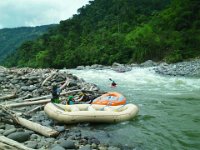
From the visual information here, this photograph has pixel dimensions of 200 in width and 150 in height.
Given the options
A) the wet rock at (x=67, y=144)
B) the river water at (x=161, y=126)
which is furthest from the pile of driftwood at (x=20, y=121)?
the river water at (x=161, y=126)

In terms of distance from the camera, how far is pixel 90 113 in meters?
10.9

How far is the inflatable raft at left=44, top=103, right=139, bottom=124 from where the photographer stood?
35.1 feet

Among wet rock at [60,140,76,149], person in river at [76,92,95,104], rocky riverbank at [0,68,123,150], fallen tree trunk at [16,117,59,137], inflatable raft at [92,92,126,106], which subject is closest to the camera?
wet rock at [60,140,76,149]

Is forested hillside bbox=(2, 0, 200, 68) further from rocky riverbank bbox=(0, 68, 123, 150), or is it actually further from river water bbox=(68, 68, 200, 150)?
rocky riverbank bbox=(0, 68, 123, 150)

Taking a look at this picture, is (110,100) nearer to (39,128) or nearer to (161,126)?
(161,126)

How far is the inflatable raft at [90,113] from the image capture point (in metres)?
10.7

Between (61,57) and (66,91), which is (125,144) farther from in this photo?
(61,57)

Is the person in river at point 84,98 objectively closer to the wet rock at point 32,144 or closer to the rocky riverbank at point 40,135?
the rocky riverbank at point 40,135

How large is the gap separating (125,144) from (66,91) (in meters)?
8.18

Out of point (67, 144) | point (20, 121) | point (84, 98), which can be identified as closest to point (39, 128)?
point (20, 121)

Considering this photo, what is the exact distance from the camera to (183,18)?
50781mm

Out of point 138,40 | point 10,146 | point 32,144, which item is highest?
point 138,40

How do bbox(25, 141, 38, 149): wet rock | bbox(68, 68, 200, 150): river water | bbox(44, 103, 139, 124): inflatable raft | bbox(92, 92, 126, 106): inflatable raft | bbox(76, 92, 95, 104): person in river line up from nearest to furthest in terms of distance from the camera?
bbox(25, 141, 38, 149): wet rock
bbox(68, 68, 200, 150): river water
bbox(44, 103, 139, 124): inflatable raft
bbox(92, 92, 126, 106): inflatable raft
bbox(76, 92, 95, 104): person in river

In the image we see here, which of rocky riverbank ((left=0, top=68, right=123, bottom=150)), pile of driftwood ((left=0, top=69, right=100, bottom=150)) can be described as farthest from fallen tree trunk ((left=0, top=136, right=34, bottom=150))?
rocky riverbank ((left=0, top=68, right=123, bottom=150))
